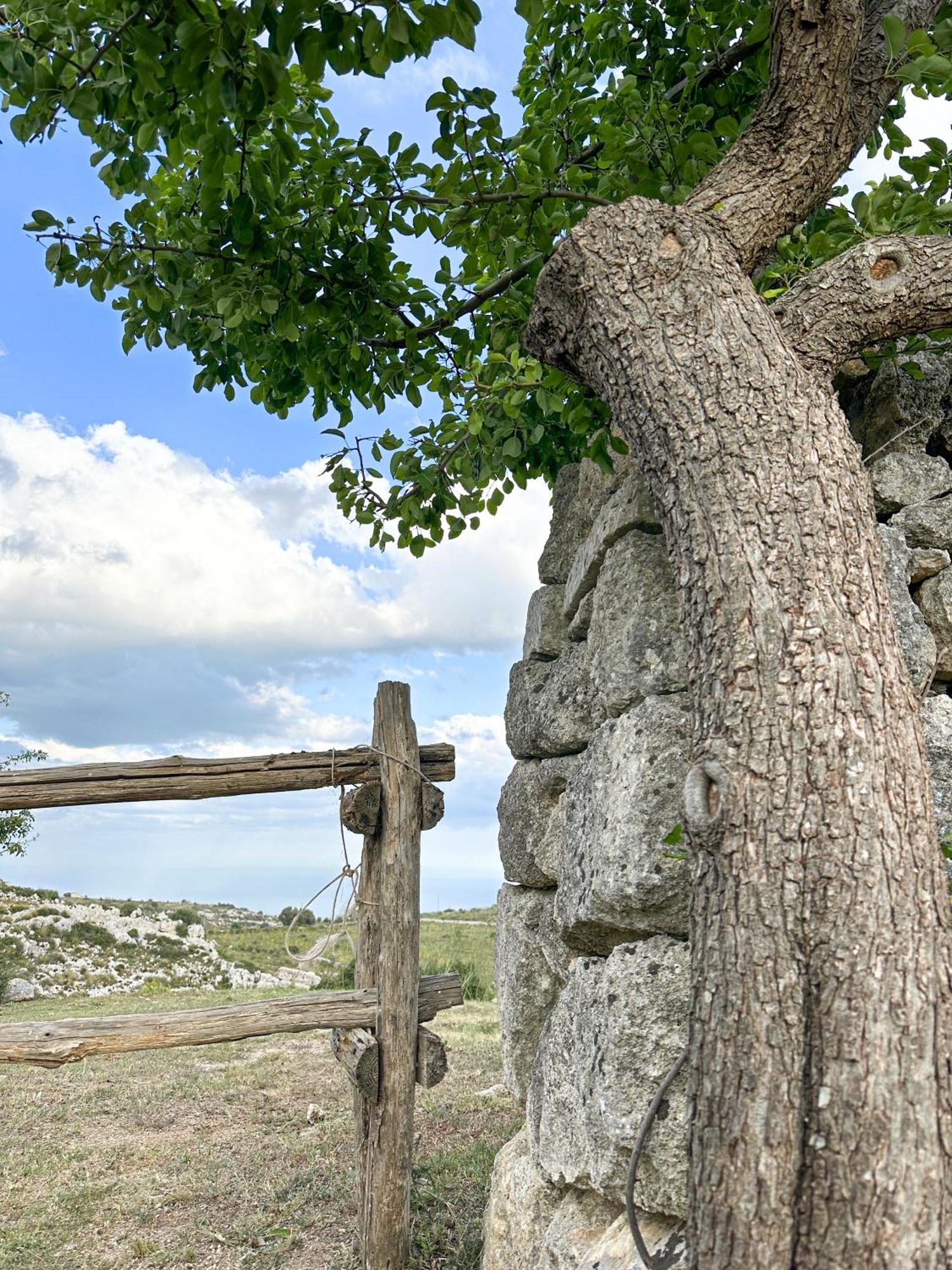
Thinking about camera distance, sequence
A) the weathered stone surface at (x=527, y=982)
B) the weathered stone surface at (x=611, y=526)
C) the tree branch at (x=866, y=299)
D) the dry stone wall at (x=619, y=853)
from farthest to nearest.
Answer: the weathered stone surface at (x=527, y=982)
the weathered stone surface at (x=611, y=526)
the dry stone wall at (x=619, y=853)
the tree branch at (x=866, y=299)

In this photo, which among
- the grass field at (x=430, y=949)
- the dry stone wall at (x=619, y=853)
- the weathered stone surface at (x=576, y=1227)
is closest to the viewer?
the dry stone wall at (x=619, y=853)

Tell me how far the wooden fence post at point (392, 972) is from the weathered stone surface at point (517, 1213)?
407 mm

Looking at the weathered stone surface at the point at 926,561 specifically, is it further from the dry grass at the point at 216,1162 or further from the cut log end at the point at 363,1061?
the dry grass at the point at 216,1162

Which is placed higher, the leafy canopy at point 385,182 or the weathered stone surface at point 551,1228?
the leafy canopy at point 385,182

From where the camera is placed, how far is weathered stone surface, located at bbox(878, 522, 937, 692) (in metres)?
3.53

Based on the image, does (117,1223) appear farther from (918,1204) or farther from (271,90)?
(271,90)

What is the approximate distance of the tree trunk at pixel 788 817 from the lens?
2.02 m

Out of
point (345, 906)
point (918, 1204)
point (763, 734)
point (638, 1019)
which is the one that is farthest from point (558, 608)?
point (918, 1204)

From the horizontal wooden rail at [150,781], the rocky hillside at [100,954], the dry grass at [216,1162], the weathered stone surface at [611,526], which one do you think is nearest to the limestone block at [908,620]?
the weathered stone surface at [611,526]

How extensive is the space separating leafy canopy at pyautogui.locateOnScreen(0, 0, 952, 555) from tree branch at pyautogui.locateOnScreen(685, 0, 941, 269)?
203mm

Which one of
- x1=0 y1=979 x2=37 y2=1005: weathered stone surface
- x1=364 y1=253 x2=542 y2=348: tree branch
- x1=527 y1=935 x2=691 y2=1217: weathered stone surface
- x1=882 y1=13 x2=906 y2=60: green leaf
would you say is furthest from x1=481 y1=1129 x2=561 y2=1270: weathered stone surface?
x1=0 y1=979 x2=37 y2=1005: weathered stone surface

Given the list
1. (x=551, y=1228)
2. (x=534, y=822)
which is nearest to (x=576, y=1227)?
(x=551, y=1228)

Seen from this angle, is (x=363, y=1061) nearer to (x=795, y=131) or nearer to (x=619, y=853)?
(x=619, y=853)

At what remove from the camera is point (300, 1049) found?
8.34m
